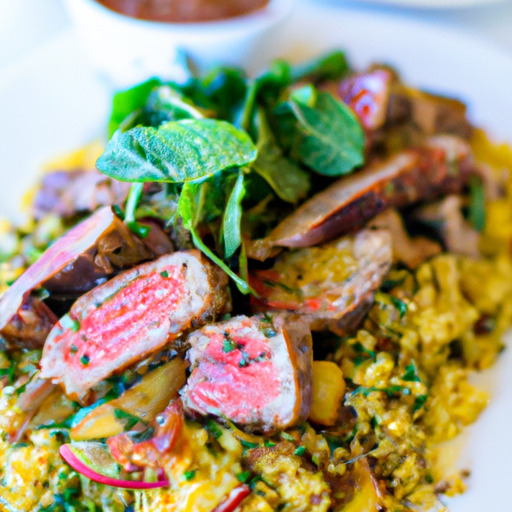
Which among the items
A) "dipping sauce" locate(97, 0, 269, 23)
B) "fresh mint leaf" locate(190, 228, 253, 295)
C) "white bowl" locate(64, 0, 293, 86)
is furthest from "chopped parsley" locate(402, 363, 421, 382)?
"dipping sauce" locate(97, 0, 269, 23)

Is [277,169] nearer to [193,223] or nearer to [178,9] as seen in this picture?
[193,223]

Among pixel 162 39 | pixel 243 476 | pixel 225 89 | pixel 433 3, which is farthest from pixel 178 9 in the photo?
pixel 243 476

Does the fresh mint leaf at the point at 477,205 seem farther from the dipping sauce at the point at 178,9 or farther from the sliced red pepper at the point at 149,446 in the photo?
the sliced red pepper at the point at 149,446

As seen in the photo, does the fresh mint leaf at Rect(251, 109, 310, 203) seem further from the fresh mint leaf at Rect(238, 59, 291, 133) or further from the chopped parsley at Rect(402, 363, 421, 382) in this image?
the chopped parsley at Rect(402, 363, 421, 382)

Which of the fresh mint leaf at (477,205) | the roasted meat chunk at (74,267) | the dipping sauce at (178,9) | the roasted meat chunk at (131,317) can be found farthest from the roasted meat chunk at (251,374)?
the dipping sauce at (178,9)

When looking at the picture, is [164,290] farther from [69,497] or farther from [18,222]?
[18,222]

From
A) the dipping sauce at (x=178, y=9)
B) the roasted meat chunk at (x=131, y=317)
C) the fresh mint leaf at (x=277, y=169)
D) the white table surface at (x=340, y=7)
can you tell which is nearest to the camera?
the roasted meat chunk at (x=131, y=317)
